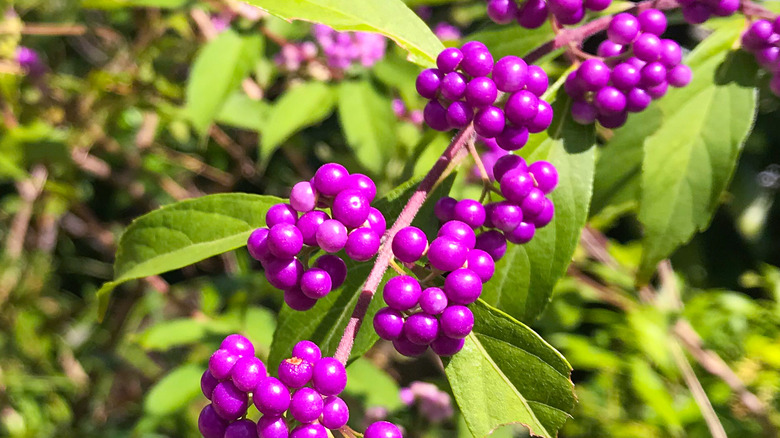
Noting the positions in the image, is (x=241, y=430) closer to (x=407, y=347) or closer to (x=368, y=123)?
(x=407, y=347)

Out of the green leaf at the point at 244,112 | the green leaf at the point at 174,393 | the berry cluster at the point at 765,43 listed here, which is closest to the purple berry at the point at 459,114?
the berry cluster at the point at 765,43

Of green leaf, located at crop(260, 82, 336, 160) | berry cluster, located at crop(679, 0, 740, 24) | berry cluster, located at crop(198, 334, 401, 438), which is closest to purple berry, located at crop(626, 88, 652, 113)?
berry cluster, located at crop(679, 0, 740, 24)

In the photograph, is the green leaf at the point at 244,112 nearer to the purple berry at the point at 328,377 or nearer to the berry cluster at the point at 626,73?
the berry cluster at the point at 626,73

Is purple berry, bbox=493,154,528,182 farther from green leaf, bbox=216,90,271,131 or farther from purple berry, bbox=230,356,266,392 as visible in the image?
green leaf, bbox=216,90,271,131

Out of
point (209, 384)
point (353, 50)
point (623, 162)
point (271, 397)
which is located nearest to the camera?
point (271, 397)

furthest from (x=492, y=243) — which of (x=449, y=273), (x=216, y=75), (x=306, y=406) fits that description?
(x=216, y=75)
